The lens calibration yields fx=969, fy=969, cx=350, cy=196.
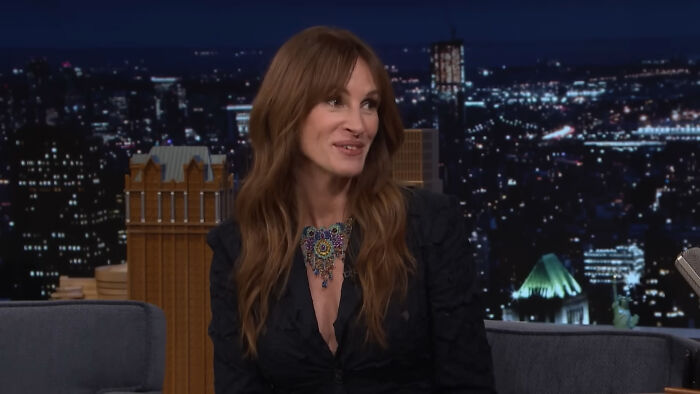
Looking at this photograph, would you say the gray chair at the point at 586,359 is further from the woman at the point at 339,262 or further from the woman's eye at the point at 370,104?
the woman's eye at the point at 370,104

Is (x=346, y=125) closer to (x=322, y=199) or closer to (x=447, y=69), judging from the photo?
(x=322, y=199)

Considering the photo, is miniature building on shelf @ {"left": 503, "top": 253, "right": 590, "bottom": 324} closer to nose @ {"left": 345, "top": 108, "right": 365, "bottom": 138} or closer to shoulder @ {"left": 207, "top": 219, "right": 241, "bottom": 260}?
shoulder @ {"left": 207, "top": 219, "right": 241, "bottom": 260}

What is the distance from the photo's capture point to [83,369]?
6.35 ft

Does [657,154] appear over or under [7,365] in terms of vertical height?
over

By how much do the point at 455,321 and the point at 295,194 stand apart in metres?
0.36

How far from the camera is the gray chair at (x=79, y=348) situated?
6.31ft

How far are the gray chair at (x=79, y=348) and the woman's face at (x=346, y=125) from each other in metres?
0.59

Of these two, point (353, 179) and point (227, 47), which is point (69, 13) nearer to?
point (227, 47)

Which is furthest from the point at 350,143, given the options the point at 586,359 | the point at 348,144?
the point at 586,359

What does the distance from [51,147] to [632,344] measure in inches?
219

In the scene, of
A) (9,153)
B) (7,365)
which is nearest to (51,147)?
(9,153)

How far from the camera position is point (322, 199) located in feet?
5.50

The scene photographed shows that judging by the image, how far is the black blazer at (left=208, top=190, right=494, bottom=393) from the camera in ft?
5.17

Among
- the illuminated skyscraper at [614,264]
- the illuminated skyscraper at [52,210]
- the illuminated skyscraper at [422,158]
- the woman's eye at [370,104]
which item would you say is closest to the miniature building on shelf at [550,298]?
the illuminated skyscraper at [614,264]
